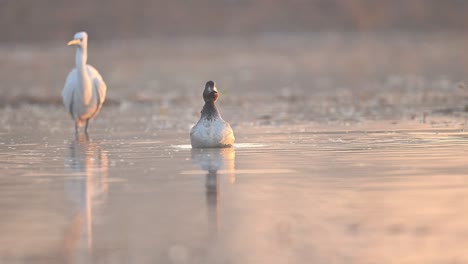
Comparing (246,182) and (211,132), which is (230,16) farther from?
(246,182)

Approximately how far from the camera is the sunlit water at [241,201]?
828 centimetres

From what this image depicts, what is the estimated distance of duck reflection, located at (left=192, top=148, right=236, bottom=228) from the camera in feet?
33.8

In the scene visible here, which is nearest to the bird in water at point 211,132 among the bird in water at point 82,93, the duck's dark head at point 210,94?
the duck's dark head at point 210,94

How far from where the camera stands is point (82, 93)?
20047 millimetres

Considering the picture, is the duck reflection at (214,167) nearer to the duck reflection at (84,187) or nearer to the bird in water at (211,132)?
the bird in water at (211,132)

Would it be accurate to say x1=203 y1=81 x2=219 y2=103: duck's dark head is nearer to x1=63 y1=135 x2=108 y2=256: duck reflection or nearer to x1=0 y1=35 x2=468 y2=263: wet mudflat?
x1=0 y1=35 x2=468 y2=263: wet mudflat

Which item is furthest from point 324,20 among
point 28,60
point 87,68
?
point 87,68

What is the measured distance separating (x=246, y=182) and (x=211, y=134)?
133 inches

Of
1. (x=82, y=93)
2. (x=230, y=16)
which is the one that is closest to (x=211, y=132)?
(x=82, y=93)

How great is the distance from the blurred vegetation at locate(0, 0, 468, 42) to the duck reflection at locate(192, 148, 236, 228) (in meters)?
57.9

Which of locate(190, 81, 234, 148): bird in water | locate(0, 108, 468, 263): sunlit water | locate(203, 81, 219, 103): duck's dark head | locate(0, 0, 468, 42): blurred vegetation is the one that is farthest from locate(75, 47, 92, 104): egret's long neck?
locate(0, 0, 468, 42): blurred vegetation

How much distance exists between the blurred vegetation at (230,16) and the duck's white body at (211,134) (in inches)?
2262

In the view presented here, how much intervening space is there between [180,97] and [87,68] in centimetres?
912

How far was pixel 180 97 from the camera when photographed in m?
29.7
